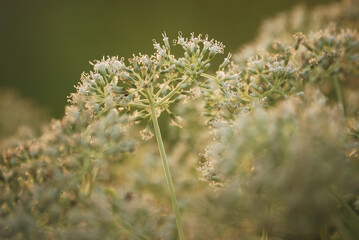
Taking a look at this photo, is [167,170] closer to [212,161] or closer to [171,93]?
[212,161]

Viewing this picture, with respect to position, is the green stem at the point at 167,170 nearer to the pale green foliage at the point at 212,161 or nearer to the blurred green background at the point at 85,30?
the pale green foliage at the point at 212,161

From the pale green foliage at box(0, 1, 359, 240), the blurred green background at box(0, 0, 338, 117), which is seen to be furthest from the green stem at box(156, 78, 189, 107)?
the blurred green background at box(0, 0, 338, 117)

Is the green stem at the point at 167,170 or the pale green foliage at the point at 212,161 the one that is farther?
the green stem at the point at 167,170

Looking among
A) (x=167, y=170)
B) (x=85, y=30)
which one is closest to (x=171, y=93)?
(x=167, y=170)

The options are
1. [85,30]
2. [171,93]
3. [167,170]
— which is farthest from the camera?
[85,30]

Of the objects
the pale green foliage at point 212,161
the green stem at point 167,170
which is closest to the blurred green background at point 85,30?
the pale green foliage at point 212,161

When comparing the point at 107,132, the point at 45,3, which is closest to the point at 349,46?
the point at 107,132

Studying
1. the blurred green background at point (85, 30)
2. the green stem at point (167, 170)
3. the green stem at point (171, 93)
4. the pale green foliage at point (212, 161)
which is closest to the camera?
the pale green foliage at point (212, 161)

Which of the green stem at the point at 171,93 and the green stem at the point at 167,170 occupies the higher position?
the green stem at the point at 171,93
